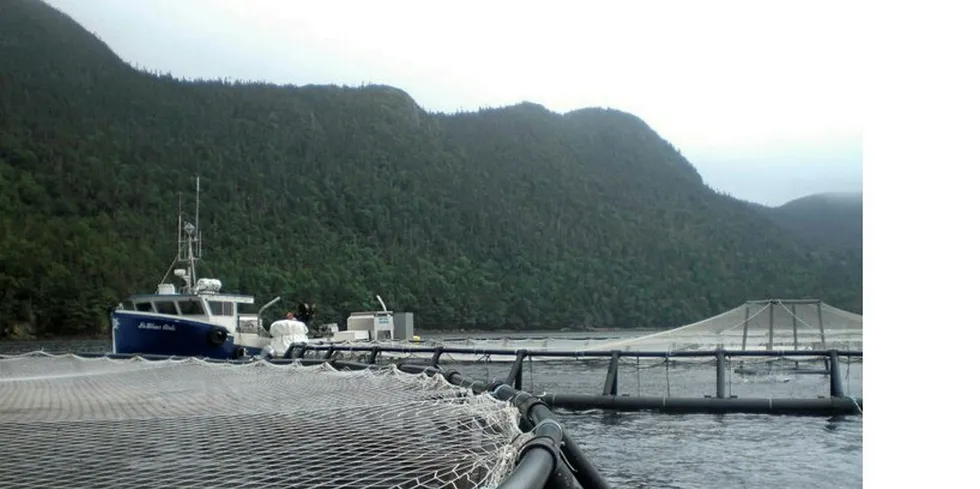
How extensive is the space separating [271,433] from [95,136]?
221 feet

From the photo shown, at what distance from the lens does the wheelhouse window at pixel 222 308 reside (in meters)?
17.8

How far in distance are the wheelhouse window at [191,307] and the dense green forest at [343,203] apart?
12611mm

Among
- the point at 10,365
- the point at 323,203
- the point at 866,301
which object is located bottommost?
the point at 10,365

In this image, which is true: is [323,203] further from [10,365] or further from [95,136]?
[10,365]

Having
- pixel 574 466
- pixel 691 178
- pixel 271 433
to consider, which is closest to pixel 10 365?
pixel 271 433

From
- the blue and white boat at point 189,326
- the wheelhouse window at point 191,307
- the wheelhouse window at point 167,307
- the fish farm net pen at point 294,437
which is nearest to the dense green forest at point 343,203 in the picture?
the blue and white boat at point 189,326

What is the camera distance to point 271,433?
236cm

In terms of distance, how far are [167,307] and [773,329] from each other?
11563 mm

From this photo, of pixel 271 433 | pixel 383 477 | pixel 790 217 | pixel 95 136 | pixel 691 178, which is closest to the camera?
pixel 383 477

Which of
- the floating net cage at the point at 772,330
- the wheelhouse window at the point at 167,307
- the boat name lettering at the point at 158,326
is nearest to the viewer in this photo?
the floating net cage at the point at 772,330

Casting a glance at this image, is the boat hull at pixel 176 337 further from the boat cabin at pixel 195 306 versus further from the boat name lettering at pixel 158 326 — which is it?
the boat cabin at pixel 195 306

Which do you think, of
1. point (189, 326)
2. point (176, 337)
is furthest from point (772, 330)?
point (176, 337)

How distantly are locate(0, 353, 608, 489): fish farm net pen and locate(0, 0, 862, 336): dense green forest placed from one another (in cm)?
1982

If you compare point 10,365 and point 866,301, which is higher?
point 866,301
